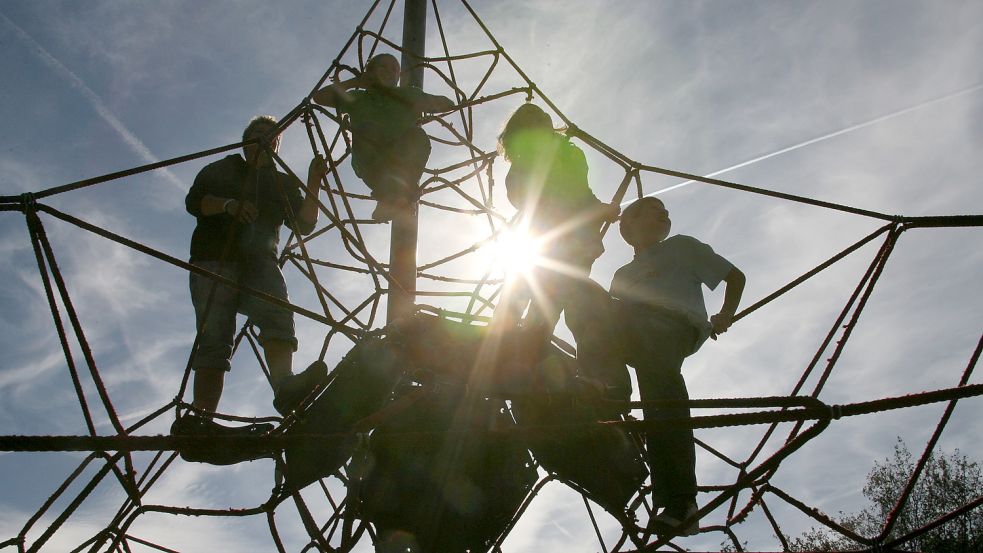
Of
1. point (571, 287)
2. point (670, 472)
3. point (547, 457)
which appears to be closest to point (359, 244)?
point (571, 287)

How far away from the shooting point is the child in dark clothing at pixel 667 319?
150 inches

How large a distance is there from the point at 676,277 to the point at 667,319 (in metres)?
Result: 0.34

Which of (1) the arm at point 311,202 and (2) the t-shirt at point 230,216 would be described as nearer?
(2) the t-shirt at point 230,216

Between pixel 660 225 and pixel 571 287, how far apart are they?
1.17 metres

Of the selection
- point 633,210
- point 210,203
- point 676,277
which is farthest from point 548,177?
point 210,203

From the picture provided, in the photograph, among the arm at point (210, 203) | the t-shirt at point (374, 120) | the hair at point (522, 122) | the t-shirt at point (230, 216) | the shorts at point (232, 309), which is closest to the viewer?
the arm at point (210, 203)

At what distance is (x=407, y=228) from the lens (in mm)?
5711

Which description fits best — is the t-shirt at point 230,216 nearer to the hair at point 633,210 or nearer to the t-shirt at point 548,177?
the t-shirt at point 548,177

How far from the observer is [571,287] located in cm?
408

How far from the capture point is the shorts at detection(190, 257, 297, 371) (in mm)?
4621

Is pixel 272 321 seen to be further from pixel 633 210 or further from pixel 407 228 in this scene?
pixel 633 210

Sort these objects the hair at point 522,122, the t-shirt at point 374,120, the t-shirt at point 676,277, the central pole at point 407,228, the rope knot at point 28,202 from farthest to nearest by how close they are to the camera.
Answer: the t-shirt at point 374,120
the central pole at point 407,228
the hair at point 522,122
the t-shirt at point 676,277
the rope knot at point 28,202

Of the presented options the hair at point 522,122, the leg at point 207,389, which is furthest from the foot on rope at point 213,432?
the hair at point 522,122

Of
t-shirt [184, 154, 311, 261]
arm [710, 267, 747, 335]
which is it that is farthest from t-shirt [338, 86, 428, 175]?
arm [710, 267, 747, 335]
